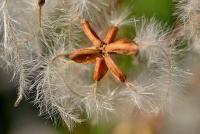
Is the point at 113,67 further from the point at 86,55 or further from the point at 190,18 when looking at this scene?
the point at 190,18

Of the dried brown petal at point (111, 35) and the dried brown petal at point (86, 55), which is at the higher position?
the dried brown petal at point (111, 35)

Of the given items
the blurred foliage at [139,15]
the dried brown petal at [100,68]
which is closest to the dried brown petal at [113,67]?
the dried brown petal at [100,68]

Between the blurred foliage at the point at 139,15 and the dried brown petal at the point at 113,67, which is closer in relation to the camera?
the dried brown petal at the point at 113,67

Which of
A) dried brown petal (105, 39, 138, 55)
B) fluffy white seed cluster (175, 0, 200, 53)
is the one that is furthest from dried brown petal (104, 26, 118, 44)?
fluffy white seed cluster (175, 0, 200, 53)

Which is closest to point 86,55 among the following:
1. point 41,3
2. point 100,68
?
point 100,68

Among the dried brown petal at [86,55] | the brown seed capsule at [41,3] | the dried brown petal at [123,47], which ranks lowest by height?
the dried brown petal at [86,55]

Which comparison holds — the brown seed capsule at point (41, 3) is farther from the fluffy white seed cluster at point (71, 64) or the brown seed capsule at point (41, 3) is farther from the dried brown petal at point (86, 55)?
the dried brown petal at point (86, 55)

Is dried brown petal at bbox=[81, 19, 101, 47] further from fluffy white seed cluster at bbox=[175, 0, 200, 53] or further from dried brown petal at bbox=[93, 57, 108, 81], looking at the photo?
fluffy white seed cluster at bbox=[175, 0, 200, 53]
